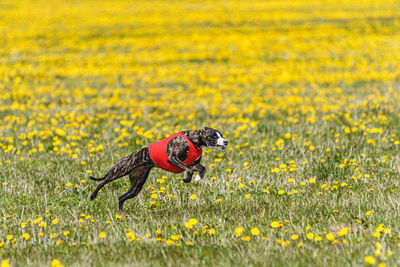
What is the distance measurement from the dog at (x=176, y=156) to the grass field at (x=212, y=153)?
408 millimetres

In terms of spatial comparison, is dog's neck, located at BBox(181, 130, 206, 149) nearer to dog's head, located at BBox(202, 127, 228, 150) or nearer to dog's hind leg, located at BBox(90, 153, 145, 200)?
dog's head, located at BBox(202, 127, 228, 150)

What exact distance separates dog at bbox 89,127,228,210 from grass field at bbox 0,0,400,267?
41 centimetres

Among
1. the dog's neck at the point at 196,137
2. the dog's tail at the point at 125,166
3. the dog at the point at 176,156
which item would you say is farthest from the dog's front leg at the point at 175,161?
the dog's tail at the point at 125,166

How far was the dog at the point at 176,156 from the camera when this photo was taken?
136 inches

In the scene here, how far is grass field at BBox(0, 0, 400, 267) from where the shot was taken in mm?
3436

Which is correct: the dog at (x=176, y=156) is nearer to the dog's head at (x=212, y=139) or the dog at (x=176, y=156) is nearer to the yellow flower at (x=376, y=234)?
the dog's head at (x=212, y=139)

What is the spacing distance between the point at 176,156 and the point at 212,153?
2.76 m

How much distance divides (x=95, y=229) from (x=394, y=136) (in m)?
4.59

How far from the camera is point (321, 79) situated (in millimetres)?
13344

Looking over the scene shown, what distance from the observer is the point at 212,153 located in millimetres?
6211

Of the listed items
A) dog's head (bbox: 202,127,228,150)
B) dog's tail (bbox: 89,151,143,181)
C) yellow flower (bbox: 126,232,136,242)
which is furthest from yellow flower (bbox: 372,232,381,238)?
dog's tail (bbox: 89,151,143,181)

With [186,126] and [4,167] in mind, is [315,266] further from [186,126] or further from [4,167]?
[186,126]

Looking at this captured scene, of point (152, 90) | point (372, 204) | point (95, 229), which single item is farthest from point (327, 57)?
point (95, 229)

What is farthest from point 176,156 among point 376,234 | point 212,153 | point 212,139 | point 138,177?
point 212,153
